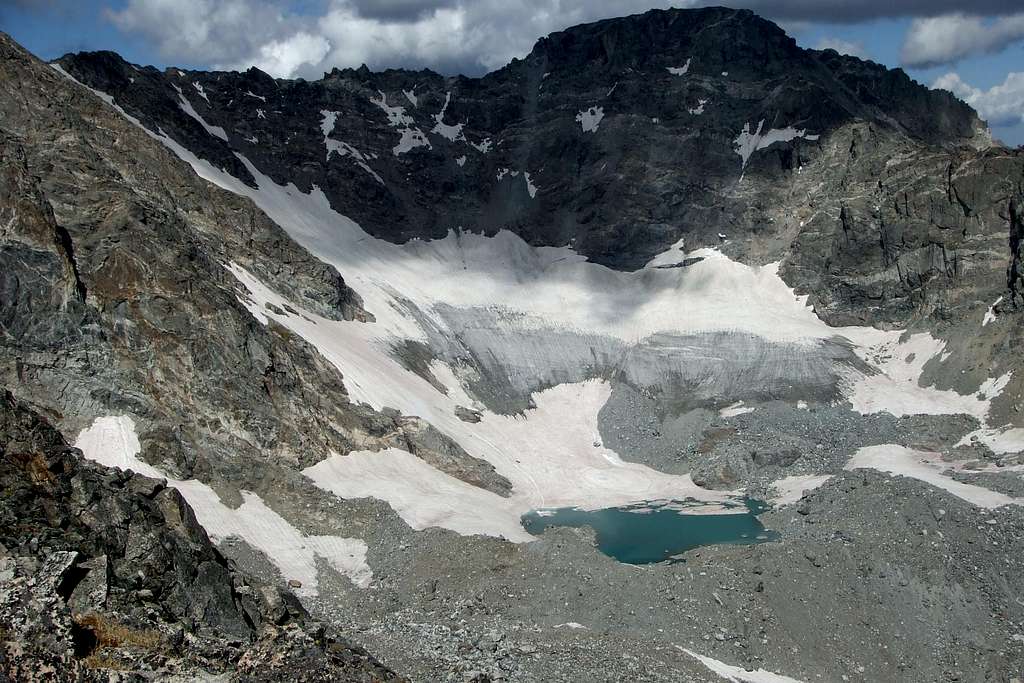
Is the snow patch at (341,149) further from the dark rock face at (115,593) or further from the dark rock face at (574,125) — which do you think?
the dark rock face at (115,593)

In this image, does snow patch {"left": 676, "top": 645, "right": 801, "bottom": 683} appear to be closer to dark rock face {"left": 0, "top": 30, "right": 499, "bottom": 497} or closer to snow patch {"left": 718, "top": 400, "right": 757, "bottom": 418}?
dark rock face {"left": 0, "top": 30, "right": 499, "bottom": 497}

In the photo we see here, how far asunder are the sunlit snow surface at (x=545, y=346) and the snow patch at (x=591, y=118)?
0.84ft

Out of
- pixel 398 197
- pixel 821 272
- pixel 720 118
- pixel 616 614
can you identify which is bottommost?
pixel 616 614

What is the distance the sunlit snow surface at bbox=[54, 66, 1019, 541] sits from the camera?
182 ft

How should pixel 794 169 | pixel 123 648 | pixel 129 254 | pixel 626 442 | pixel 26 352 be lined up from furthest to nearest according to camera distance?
pixel 794 169 → pixel 626 442 → pixel 129 254 → pixel 26 352 → pixel 123 648

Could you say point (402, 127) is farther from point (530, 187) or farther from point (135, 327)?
point (135, 327)

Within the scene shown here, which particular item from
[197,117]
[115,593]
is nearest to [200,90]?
[197,117]

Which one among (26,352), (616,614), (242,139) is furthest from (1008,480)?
(242,139)

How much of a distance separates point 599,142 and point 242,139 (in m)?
38.6

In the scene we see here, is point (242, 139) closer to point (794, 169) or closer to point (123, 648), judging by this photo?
point (794, 169)

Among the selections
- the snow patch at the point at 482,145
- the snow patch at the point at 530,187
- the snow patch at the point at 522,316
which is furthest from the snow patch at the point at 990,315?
the snow patch at the point at 482,145

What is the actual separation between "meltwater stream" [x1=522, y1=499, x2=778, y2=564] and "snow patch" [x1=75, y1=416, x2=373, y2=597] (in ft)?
44.2

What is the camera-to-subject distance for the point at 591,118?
351 feet

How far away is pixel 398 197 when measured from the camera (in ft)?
319
